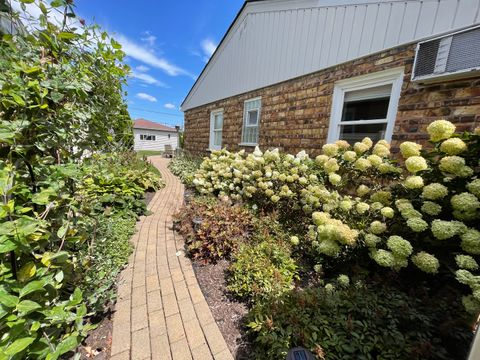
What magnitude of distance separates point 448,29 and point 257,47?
3.95m

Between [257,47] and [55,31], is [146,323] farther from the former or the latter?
[257,47]

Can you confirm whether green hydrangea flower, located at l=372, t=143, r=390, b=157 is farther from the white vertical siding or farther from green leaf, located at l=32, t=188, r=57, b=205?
the white vertical siding

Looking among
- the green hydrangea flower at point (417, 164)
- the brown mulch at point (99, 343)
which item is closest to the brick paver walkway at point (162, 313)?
the brown mulch at point (99, 343)

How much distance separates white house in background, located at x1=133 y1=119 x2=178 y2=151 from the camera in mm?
27663

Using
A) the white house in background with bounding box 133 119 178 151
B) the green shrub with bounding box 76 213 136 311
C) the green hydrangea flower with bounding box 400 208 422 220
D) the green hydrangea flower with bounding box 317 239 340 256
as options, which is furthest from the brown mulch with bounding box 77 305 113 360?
the white house in background with bounding box 133 119 178 151

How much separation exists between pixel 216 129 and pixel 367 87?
5.56 meters

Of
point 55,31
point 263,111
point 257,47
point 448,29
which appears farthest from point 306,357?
point 257,47

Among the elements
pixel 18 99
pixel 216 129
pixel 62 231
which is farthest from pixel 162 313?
pixel 216 129

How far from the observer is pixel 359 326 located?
1462mm

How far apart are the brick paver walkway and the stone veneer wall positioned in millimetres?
3080

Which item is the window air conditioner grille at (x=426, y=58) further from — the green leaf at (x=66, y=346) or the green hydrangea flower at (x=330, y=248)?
the green leaf at (x=66, y=346)

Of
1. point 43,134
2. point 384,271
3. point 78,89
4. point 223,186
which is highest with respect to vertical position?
point 78,89

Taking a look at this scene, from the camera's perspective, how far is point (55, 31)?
113cm

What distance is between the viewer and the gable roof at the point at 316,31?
8.12ft
